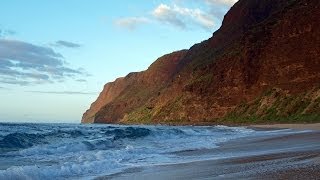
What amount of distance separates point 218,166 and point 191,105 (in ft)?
305

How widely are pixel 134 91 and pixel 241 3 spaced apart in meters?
80.5

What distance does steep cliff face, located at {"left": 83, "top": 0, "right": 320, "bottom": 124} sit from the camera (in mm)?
73375

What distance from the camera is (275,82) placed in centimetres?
8081

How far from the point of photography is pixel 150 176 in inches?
537

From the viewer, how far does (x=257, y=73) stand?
88.3 metres

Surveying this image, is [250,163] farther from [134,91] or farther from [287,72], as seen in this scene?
[134,91]

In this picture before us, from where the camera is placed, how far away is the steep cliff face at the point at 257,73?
73.4 meters

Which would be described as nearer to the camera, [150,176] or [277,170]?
[277,170]

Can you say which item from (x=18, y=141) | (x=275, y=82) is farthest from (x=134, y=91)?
(x=18, y=141)

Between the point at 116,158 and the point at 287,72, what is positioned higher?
the point at 287,72

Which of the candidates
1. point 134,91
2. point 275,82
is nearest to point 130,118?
point 134,91

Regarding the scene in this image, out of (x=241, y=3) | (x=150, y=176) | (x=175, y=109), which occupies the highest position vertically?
(x=241, y=3)

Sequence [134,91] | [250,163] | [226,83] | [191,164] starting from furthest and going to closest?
1. [134,91]
2. [226,83]
3. [191,164]
4. [250,163]

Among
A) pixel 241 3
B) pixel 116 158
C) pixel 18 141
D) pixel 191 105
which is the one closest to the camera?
pixel 116 158
